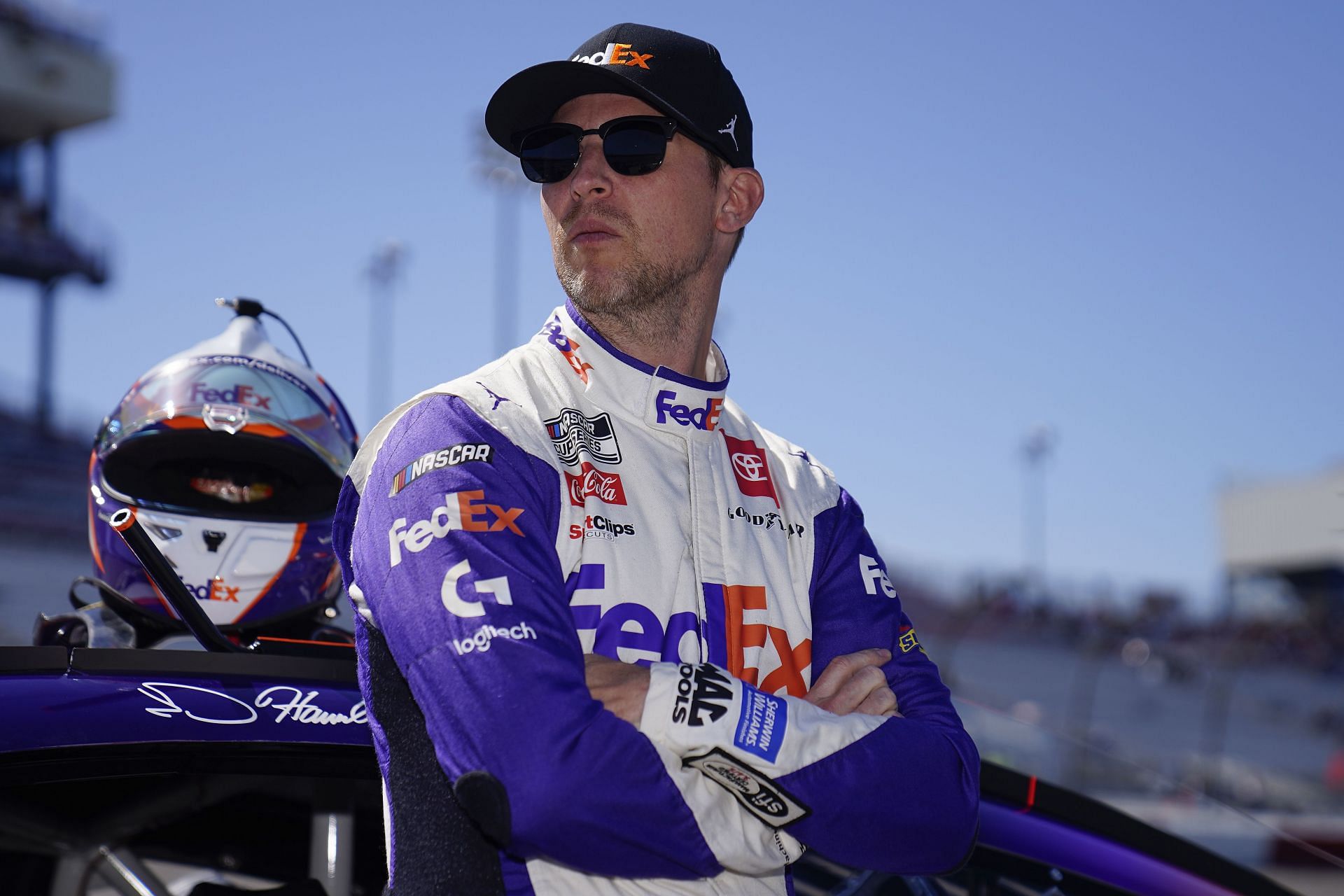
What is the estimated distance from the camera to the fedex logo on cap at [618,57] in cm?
209

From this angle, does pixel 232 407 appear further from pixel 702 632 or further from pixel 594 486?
pixel 702 632

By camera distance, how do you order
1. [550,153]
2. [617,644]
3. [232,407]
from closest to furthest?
1. [617,644]
2. [550,153]
3. [232,407]

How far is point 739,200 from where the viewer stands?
7.79 feet

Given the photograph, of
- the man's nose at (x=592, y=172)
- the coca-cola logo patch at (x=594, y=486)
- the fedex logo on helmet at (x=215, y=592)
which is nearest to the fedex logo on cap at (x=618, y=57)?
the man's nose at (x=592, y=172)

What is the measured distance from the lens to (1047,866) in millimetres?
2146

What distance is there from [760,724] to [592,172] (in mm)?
1030

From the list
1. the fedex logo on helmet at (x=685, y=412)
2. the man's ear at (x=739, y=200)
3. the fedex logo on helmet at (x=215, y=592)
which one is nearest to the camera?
the fedex logo on helmet at (x=685, y=412)

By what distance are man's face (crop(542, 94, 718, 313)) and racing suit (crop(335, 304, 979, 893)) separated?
0.31 feet

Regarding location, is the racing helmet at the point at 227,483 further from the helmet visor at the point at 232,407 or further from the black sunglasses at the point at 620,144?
the black sunglasses at the point at 620,144

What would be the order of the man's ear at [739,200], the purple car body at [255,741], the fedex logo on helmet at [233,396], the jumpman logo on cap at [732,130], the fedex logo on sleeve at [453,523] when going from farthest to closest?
the fedex logo on helmet at [233,396]
the man's ear at [739,200]
the jumpman logo on cap at [732,130]
the purple car body at [255,741]
the fedex logo on sleeve at [453,523]

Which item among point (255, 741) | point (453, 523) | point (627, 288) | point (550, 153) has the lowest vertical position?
point (255, 741)

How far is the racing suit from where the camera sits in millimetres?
1531

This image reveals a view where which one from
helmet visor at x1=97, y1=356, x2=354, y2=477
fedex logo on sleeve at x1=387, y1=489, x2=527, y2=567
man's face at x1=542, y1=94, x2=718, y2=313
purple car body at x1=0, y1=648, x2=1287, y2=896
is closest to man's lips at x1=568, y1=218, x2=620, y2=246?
man's face at x1=542, y1=94, x2=718, y2=313

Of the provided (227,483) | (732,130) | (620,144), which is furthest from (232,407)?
(732,130)
